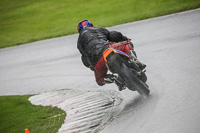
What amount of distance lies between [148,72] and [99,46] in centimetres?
242

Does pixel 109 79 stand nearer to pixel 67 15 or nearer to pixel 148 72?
pixel 148 72

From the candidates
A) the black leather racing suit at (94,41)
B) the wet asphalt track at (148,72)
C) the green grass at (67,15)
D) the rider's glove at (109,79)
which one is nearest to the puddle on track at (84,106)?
the wet asphalt track at (148,72)

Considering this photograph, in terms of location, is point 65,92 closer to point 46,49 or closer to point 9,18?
point 46,49

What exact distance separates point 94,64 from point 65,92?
270 centimetres

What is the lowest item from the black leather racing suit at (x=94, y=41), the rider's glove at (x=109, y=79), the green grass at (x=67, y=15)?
the green grass at (x=67, y=15)

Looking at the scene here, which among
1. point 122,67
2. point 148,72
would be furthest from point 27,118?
point 148,72

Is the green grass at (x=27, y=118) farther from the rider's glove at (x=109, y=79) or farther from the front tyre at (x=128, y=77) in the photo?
the front tyre at (x=128, y=77)

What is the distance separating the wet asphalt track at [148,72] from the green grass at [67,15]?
1.66 metres

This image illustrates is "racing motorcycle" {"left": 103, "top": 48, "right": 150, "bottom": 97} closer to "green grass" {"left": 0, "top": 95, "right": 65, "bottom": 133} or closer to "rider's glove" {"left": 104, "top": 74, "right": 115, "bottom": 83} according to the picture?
"rider's glove" {"left": 104, "top": 74, "right": 115, "bottom": 83}

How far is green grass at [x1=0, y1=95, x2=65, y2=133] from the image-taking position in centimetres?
690

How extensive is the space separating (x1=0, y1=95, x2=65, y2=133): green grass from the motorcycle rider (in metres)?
1.25

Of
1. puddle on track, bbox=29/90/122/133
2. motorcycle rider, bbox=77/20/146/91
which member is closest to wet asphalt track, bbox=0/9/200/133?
puddle on track, bbox=29/90/122/133

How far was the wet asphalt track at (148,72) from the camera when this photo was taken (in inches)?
220

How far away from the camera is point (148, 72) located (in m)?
8.53
